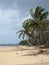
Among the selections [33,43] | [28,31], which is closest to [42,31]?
[28,31]

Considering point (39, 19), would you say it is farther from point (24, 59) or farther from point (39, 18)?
point (24, 59)

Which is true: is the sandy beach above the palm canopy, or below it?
below

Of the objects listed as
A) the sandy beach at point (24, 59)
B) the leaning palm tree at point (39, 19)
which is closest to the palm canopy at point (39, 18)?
the leaning palm tree at point (39, 19)

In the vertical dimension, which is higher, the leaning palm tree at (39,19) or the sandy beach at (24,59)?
the leaning palm tree at (39,19)

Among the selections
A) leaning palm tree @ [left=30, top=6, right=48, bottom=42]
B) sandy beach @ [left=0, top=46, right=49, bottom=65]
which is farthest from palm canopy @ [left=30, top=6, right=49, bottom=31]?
sandy beach @ [left=0, top=46, right=49, bottom=65]

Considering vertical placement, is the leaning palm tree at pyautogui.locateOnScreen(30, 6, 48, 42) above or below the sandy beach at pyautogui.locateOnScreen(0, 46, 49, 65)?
above

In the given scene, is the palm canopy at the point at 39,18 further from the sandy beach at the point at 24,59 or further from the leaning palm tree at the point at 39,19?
the sandy beach at the point at 24,59

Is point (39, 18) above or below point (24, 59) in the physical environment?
above

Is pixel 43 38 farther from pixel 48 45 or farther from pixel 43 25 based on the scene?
pixel 43 25

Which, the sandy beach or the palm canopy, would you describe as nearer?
the sandy beach

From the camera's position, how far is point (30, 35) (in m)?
43.7

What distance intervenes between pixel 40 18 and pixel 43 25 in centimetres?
170

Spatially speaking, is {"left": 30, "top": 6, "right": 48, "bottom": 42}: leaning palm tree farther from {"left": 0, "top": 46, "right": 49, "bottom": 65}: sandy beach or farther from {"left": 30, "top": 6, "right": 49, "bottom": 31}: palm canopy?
{"left": 0, "top": 46, "right": 49, "bottom": 65}: sandy beach

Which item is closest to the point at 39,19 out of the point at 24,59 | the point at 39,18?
the point at 39,18
